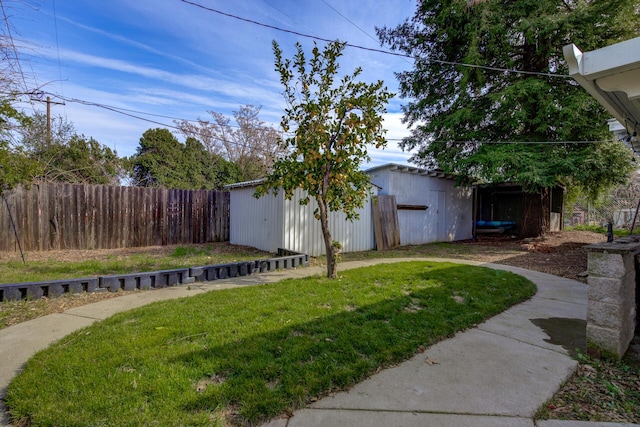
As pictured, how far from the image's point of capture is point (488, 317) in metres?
3.62

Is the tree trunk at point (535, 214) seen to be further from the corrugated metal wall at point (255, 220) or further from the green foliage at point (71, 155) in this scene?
the green foliage at point (71, 155)

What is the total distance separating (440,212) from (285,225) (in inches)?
271

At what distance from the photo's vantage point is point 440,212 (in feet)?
38.7

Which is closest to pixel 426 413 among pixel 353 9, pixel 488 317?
pixel 488 317

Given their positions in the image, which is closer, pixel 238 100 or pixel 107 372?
pixel 107 372

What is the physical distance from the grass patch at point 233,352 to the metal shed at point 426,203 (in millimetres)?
5870

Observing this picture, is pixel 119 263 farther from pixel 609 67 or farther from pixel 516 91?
pixel 516 91

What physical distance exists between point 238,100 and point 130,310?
51.9 ft

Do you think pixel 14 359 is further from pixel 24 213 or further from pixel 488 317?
pixel 24 213

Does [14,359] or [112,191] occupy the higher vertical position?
[112,191]

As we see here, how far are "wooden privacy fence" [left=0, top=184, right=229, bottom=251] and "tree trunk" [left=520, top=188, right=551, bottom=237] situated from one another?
1090 cm

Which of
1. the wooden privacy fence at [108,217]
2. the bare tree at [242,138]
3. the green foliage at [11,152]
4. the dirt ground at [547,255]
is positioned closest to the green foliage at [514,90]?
the dirt ground at [547,255]

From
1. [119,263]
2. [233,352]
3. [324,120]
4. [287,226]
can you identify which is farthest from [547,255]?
[119,263]

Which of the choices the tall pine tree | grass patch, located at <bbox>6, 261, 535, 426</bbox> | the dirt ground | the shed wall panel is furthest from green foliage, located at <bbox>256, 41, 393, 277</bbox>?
the tall pine tree
